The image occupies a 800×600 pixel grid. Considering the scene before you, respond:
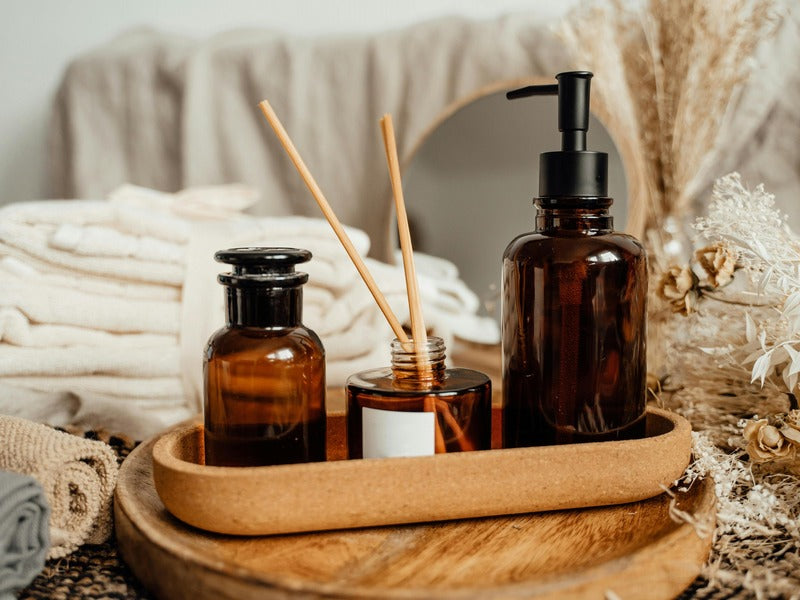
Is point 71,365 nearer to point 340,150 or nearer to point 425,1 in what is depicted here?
point 340,150

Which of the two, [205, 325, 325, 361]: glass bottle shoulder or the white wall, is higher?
the white wall

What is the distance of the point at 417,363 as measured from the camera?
0.47 metres

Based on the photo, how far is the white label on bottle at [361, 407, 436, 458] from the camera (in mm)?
447

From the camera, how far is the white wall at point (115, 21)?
42.1 inches

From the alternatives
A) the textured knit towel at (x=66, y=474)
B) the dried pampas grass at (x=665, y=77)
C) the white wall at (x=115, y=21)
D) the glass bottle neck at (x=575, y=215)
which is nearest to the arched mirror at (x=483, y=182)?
the dried pampas grass at (x=665, y=77)

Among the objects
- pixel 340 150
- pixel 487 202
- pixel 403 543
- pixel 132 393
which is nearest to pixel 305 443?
pixel 403 543

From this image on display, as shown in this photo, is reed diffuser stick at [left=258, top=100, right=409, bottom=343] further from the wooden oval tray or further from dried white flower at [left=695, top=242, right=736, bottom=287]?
Answer: dried white flower at [left=695, top=242, right=736, bottom=287]

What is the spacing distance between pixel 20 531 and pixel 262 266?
0.19 m

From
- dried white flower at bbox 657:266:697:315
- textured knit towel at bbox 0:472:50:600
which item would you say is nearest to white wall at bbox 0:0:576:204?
dried white flower at bbox 657:266:697:315

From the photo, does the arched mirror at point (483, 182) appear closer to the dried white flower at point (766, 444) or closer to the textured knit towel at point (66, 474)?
the dried white flower at point (766, 444)

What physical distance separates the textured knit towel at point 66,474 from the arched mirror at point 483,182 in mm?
527

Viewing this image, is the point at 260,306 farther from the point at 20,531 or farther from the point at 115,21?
the point at 115,21

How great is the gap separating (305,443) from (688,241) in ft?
2.27

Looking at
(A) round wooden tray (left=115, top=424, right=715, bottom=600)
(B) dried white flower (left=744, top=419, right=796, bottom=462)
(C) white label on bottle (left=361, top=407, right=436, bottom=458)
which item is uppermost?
(C) white label on bottle (left=361, top=407, right=436, bottom=458)
